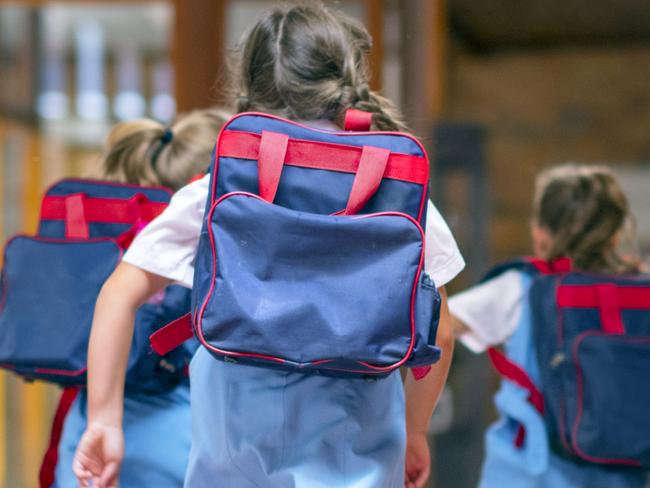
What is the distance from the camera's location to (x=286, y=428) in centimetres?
127

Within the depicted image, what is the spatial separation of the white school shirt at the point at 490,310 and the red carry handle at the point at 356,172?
31.2 inches

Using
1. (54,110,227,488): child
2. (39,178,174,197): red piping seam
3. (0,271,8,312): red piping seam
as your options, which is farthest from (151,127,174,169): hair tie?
(0,271,8,312): red piping seam

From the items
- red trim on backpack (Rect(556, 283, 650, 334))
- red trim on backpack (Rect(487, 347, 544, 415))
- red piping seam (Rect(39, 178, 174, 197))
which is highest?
red piping seam (Rect(39, 178, 174, 197))


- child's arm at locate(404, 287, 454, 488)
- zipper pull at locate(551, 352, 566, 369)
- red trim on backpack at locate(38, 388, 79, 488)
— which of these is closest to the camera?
child's arm at locate(404, 287, 454, 488)

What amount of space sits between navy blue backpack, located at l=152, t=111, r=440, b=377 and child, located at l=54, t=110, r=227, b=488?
0.56 meters

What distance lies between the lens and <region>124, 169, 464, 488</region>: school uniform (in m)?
1.27

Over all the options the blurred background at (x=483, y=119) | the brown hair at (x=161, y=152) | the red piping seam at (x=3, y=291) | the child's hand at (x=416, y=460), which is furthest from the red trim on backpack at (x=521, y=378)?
the blurred background at (x=483, y=119)

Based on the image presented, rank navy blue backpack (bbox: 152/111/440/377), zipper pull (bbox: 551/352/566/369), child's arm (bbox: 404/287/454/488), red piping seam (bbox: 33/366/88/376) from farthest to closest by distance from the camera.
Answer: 1. zipper pull (bbox: 551/352/566/369)
2. red piping seam (bbox: 33/366/88/376)
3. child's arm (bbox: 404/287/454/488)
4. navy blue backpack (bbox: 152/111/440/377)

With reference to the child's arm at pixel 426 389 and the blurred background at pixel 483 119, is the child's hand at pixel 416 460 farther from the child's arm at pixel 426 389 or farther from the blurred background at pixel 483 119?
the blurred background at pixel 483 119

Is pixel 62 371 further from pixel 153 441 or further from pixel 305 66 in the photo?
pixel 305 66

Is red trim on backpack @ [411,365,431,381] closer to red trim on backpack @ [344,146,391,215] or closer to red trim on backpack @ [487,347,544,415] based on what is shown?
red trim on backpack @ [344,146,391,215]

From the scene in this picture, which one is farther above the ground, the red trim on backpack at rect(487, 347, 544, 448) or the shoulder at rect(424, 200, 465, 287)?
the shoulder at rect(424, 200, 465, 287)

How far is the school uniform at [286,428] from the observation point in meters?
1.27

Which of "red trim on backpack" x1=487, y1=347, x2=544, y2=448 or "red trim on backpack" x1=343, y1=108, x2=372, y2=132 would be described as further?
"red trim on backpack" x1=487, y1=347, x2=544, y2=448
